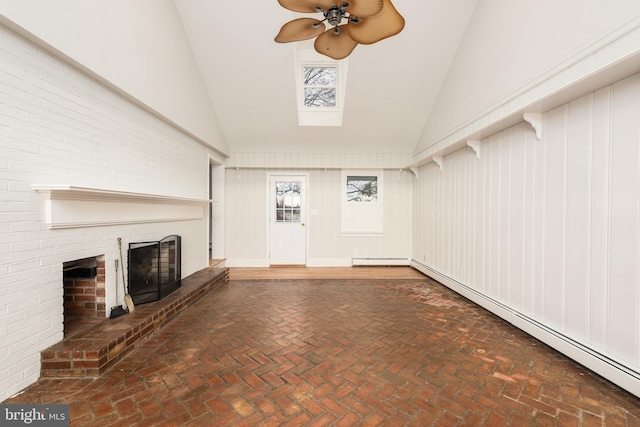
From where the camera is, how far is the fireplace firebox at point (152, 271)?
9.81 feet

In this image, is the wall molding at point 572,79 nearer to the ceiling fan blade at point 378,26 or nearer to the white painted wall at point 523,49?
the white painted wall at point 523,49

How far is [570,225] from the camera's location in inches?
91.8

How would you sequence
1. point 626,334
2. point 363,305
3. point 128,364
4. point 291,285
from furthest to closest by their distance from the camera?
1. point 291,285
2. point 363,305
3. point 128,364
4. point 626,334

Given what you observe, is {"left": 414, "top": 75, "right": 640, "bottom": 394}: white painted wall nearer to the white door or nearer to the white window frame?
the white window frame

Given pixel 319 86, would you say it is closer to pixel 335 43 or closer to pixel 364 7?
pixel 335 43

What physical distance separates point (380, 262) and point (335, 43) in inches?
180

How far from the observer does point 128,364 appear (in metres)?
2.20

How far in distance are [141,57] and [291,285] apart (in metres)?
3.62

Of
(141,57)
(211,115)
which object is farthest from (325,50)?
(211,115)

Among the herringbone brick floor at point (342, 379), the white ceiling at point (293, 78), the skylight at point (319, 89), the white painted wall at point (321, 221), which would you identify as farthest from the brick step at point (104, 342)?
the skylight at point (319, 89)

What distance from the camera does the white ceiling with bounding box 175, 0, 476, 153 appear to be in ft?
12.2

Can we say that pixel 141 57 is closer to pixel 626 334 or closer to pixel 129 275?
pixel 129 275

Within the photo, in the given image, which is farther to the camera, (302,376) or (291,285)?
(291,285)

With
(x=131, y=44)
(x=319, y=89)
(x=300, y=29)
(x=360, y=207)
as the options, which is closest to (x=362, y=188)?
(x=360, y=207)
